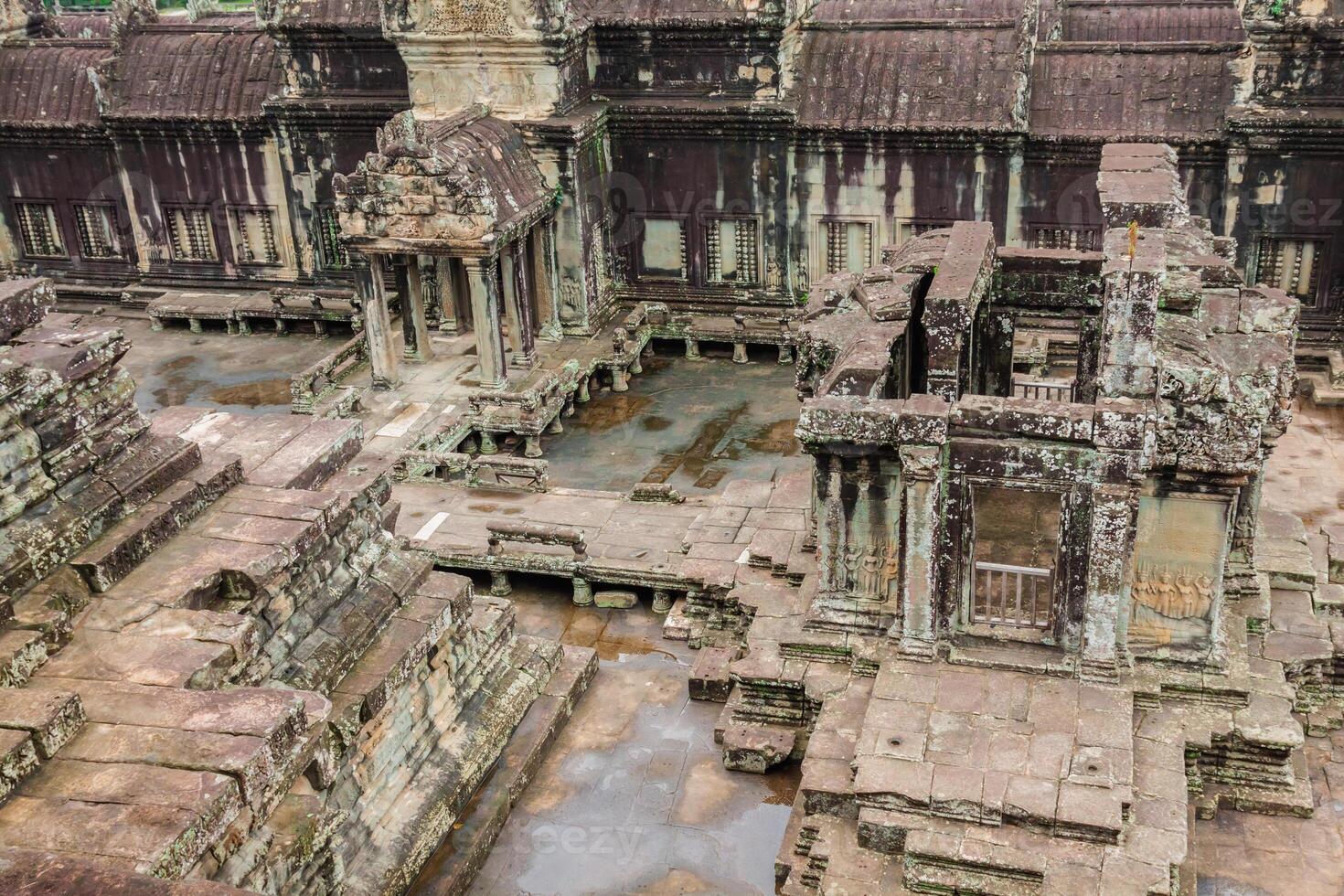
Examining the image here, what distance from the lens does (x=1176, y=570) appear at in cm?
1485

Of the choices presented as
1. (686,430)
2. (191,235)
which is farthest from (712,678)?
(191,235)

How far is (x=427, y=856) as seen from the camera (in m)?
14.4

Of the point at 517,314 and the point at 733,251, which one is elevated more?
the point at 733,251

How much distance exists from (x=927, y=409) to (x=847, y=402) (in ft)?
2.86

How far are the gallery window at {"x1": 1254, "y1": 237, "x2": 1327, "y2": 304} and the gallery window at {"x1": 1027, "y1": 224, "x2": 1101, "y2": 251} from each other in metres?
3.09

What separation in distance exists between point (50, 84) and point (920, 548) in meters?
27.0

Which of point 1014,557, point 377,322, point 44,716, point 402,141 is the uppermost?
point 402,141

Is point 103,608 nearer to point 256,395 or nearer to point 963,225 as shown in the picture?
point 963,225

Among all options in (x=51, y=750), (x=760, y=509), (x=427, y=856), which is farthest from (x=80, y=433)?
(x=760, y=509)

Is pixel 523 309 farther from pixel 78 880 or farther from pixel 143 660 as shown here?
pixel 78 880

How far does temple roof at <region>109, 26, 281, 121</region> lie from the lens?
31578mm

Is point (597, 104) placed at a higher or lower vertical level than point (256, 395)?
higher

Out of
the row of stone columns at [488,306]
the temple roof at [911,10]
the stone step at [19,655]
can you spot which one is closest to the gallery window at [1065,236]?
the temple roof at [911,10]

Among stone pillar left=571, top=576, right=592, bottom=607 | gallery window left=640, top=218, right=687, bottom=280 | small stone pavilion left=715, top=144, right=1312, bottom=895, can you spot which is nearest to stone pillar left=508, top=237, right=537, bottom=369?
gallery window left=640, top=218, right=687, bottom=280
